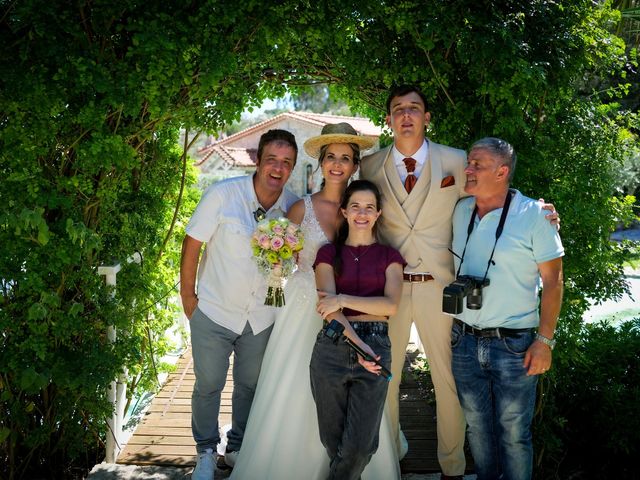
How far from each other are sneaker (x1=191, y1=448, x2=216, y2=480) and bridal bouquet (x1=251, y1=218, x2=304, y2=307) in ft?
3.72

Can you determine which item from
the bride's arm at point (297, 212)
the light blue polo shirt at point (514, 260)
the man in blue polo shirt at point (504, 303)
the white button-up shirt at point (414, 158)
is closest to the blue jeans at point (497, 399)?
the man in blue polo shirt at point (504, 303)

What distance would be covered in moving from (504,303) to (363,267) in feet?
2.38

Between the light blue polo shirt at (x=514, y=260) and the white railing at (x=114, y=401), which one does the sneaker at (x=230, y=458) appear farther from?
the light blue polo shirt at (x=514, y=260)

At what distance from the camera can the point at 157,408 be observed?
5.09 metres

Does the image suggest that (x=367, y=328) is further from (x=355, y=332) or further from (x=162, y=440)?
(x=162, y=440)

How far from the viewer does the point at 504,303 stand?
10.2 ft

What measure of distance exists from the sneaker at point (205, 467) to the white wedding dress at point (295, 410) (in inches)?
6.5

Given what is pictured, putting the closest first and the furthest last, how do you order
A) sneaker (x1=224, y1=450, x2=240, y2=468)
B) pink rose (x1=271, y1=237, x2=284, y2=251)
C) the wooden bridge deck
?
pink rose (x1=271, y1=237, x2=284, y2=251)
sneaker (x1=224, y1=450, x2=240, y2=468)
the wooden bridge deck

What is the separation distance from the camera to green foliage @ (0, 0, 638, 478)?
3328 mm

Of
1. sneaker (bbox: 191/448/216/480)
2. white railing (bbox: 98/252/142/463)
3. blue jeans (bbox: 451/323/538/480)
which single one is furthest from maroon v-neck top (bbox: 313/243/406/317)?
white railing (bbox: 98/252/142/463)

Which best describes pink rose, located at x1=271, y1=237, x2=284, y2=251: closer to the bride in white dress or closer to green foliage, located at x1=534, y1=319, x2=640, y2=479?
the bride in white dress

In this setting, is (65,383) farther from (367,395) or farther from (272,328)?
(367,395)

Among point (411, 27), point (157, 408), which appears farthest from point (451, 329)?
point (157, 408)

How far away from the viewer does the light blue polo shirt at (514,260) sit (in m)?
3.06
